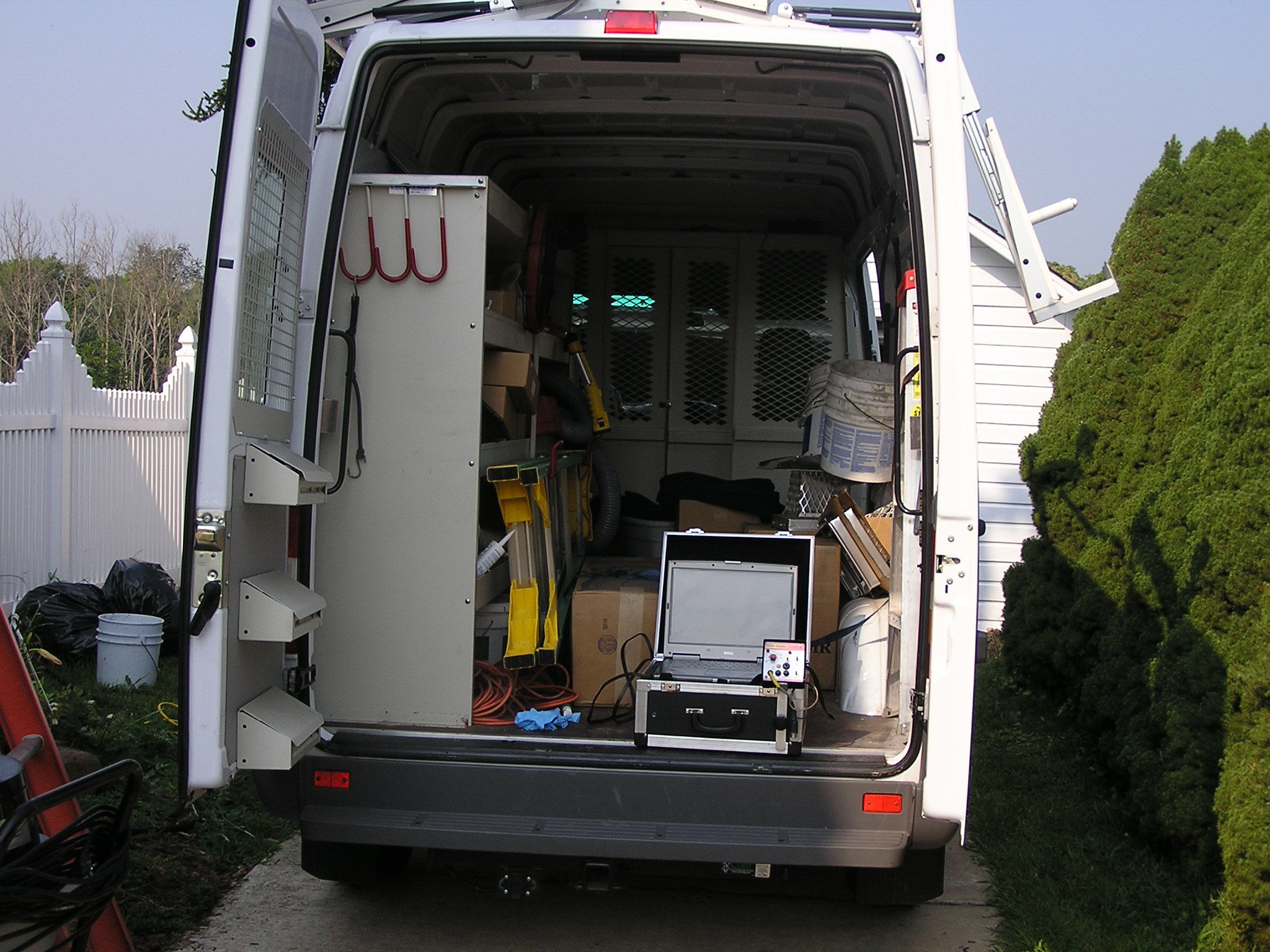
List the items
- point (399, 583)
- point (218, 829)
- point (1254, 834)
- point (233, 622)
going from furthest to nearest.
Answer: point (218, 829), point (399, 583), point (1254, 834), point (233, 622)

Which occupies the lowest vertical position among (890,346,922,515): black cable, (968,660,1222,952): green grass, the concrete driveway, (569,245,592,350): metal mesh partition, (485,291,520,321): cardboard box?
the concrete driveway

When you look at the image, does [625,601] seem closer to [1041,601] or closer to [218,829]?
[218,829]

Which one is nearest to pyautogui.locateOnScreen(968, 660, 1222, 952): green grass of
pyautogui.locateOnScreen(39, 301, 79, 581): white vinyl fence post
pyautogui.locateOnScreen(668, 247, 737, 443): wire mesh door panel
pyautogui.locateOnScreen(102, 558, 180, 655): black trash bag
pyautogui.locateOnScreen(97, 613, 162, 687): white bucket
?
pyautogui.locateOnScreen(668, 247, 737, 443): wire mesh door panel

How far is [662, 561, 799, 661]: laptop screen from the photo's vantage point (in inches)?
151

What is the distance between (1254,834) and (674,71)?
9.45ft

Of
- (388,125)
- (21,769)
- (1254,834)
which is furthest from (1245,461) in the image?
(21,769)

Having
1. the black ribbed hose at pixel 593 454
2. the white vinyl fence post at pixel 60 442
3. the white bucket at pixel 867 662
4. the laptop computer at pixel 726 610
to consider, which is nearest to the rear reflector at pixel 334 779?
the laptop computer at pixel 726 610

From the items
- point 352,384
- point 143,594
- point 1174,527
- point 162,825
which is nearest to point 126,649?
point 143,594

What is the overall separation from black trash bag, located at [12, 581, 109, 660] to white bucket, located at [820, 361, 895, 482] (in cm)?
413

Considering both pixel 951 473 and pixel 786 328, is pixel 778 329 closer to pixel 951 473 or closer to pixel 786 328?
pixel 786 328

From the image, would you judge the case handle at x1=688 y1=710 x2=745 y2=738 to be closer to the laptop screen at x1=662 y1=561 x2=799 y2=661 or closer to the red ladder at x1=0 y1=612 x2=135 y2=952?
the laptop screen at x1=662 y1=561 x2=799 y2=661

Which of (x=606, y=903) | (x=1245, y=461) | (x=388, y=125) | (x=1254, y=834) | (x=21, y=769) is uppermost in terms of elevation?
(x=388, y=125)

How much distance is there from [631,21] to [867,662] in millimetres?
2241

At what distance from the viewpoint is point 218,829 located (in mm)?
4355
